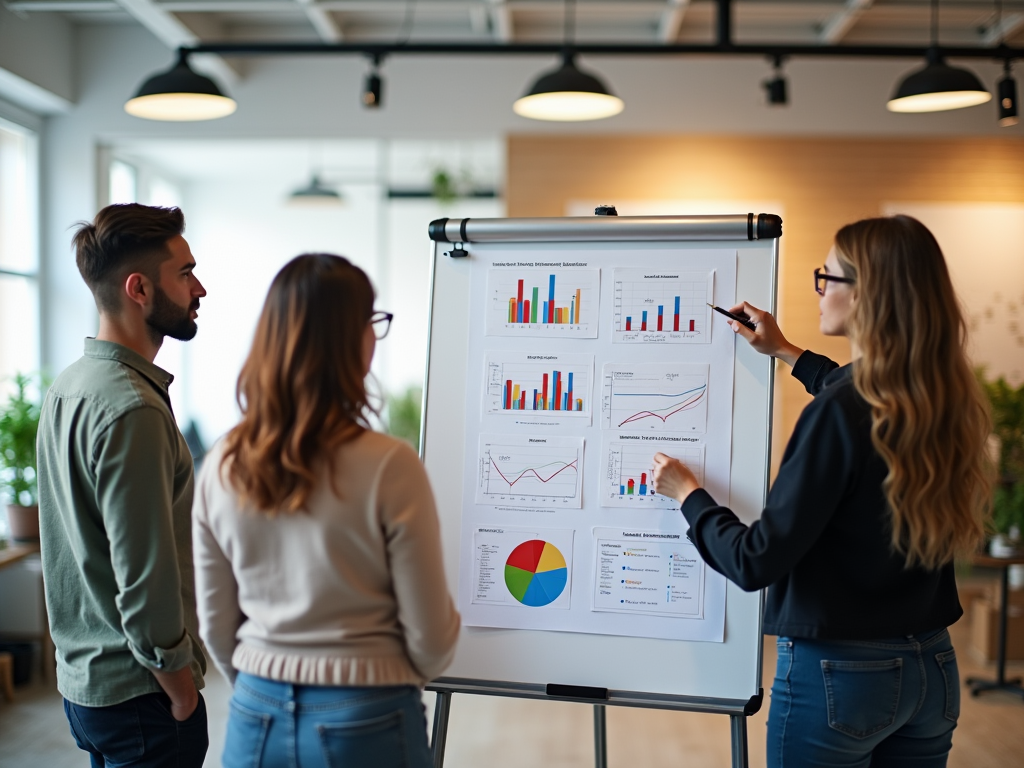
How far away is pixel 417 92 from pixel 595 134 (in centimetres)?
98

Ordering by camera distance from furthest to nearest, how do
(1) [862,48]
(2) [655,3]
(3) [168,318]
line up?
(2) [655,3] → (1) [862,48] → (3) [168,318]

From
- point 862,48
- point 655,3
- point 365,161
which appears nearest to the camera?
point 862,48

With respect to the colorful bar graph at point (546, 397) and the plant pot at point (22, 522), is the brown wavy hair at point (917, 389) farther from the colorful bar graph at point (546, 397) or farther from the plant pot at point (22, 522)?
the plant pot at point (22, 522)

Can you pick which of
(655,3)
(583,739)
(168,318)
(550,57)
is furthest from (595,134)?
(168,318)

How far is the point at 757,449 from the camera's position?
1846mm

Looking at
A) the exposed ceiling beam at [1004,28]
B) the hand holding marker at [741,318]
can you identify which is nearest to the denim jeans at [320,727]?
the hand holding marker at [741,318]

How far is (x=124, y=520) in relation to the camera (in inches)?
59.2

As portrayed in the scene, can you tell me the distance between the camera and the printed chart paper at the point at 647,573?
6.04ft

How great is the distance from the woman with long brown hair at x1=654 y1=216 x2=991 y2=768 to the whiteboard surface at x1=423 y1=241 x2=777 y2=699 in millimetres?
289

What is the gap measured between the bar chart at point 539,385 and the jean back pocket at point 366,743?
796mm

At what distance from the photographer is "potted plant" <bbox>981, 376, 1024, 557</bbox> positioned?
3.96 m

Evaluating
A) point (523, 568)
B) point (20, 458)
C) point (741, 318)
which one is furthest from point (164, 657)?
point (20, 458)

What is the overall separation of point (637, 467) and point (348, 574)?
0.80 m

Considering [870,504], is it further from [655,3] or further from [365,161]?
[365,161]
